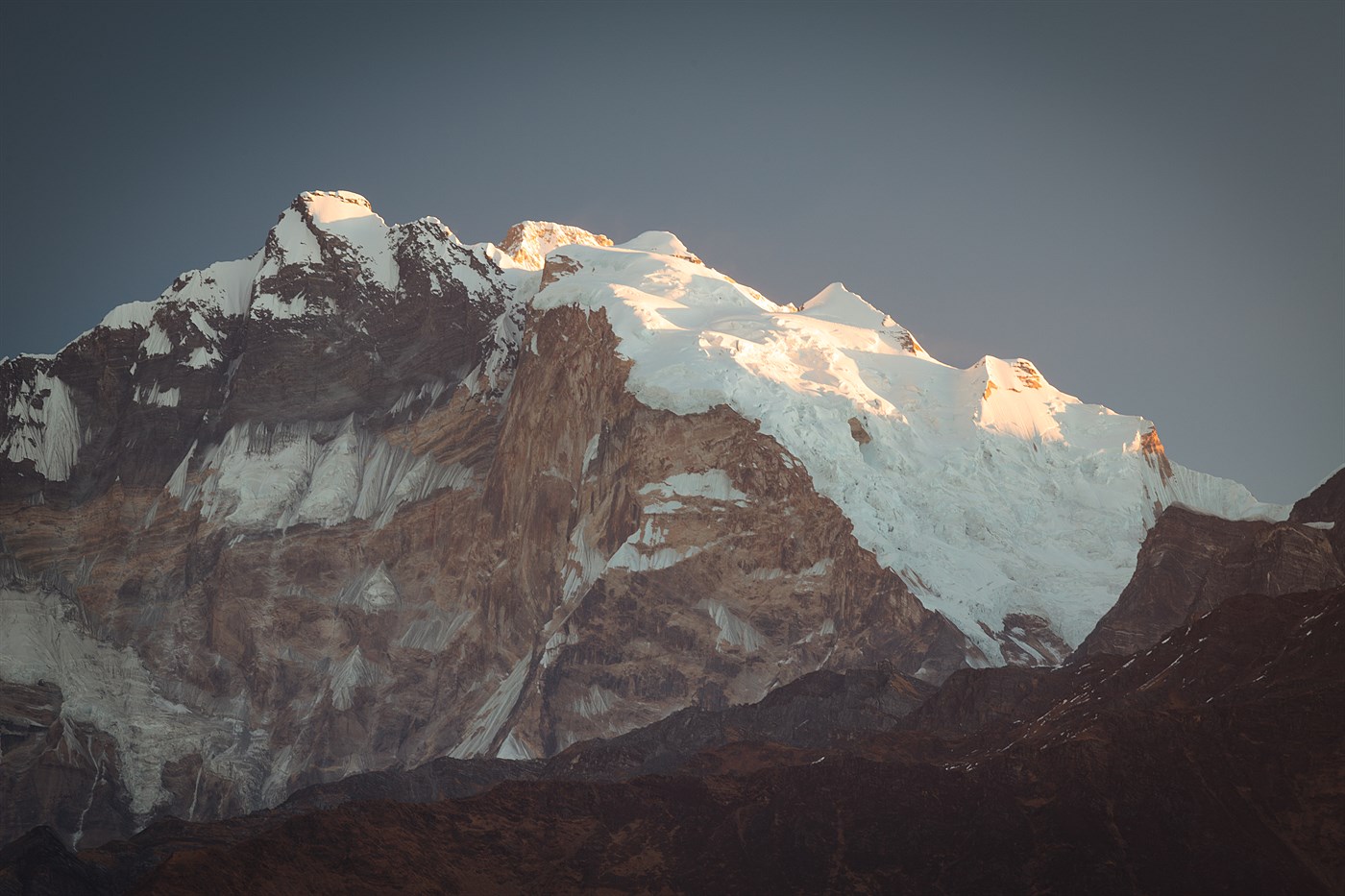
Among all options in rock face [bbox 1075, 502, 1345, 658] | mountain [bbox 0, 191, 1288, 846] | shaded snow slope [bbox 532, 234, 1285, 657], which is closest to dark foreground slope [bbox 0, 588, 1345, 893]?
rock face [bbox 1075, 502, 1345, 658]

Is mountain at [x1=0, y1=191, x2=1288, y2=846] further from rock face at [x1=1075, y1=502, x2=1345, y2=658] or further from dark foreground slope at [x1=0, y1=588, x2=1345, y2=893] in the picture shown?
dark foreground slope at [x1=0, y1=588, x2=1345, y2=893]

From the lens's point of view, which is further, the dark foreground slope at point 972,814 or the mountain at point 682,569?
the mountain at point 682,569

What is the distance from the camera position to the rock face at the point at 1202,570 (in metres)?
140

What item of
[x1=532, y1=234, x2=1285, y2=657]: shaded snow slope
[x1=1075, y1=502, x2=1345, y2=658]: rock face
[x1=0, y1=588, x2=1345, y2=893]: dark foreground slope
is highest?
[x1=532, y1=234, x2=1285, y2=657]: shaded snow slope

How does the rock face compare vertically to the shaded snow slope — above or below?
below

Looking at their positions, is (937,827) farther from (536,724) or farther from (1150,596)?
(536,724)

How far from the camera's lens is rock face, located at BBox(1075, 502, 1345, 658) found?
14050 cm

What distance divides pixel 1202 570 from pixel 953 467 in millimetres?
33822

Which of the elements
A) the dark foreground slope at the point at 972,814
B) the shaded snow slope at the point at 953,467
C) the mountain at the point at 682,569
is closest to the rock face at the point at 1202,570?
the mountain at the point at 682,569

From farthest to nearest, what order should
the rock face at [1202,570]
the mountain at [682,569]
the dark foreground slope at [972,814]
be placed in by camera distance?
1. the mountain at [682,569]
2. the rock face at [1202,570]
3. the dark foreground slope at [972,814]

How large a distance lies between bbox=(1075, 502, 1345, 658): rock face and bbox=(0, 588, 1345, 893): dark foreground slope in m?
14.6

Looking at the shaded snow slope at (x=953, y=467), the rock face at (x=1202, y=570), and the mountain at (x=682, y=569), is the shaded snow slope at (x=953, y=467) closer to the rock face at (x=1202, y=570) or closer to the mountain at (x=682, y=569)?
the mountain at (x=682, y=569)

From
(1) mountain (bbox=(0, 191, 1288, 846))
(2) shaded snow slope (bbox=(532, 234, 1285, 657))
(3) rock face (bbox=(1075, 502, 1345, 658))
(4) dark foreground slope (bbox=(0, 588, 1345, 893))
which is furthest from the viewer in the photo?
(2) shaded snow slope (bbox=(532, 234, 1285, 657))

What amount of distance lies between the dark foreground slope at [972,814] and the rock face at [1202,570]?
47.8ft
